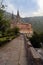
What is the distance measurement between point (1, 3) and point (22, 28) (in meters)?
78.6

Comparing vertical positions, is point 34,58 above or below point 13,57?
above

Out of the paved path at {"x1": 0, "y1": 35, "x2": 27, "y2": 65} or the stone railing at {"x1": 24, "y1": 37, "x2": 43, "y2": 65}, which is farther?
the paved path at {"x1": 0, "y1": 35, "x2": 27, "y2": 65}

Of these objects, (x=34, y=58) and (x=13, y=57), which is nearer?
(x=34, y=58)

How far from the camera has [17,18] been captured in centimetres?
11612

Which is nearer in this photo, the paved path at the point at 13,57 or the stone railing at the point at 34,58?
the stone railing at the point at 34,58

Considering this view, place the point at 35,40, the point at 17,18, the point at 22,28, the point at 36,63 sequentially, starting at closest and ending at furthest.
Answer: the point at 36,63 < the point at 35,40 < the point at 22,28 < the point at 17,18

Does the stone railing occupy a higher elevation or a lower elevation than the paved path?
higher

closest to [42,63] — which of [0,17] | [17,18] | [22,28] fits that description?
[0,17]

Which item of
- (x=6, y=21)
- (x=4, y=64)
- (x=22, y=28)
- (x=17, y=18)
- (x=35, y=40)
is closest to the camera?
(x=4, y=64)

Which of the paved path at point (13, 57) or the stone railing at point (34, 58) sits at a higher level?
the stone railing at point (34, 58)

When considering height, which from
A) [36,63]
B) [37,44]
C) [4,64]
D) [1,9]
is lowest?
[37,44]

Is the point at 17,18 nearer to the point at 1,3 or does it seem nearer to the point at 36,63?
the point at 1,3

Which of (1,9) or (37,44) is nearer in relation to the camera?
(1,9)

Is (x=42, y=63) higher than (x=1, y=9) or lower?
lower
